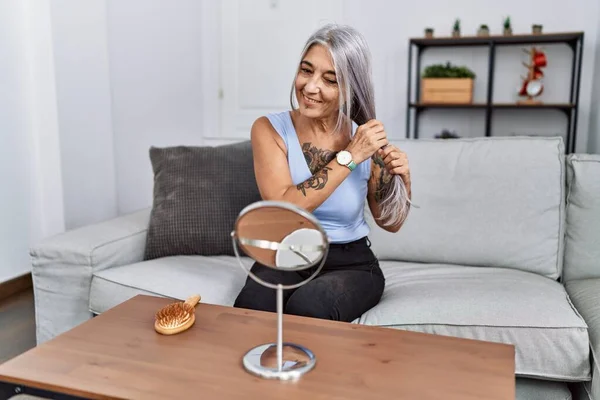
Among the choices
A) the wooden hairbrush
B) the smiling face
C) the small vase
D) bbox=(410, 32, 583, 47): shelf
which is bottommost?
the wooden hairbrush

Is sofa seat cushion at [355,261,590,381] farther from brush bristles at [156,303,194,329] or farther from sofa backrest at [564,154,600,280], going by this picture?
brush bristles at [156,303,194,329]

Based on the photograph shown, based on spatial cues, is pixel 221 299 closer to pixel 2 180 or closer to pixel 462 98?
pixel 2 180

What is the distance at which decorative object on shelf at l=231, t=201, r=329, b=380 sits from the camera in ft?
2.96

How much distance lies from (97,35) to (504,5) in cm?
246

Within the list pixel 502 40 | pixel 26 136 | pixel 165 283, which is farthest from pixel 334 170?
pixel 502 40

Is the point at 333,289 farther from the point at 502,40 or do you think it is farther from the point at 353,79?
the point at 502,40

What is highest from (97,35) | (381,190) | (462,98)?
(97,35)

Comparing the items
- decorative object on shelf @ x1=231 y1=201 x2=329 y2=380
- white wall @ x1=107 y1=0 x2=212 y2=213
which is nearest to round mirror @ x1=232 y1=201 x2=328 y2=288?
decorative object on shelf @ x1=231 y1=201 x2=329 y2=380

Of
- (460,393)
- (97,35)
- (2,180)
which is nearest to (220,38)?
(97,35)

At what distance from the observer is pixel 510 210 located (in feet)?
6.12

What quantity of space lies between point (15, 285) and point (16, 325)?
1.37 ft

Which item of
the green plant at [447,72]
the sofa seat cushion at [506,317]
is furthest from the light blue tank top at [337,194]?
the green plant at [447,72]

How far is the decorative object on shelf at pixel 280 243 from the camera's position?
903 mm

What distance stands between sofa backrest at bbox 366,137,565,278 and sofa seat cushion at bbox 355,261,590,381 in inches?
7.1
